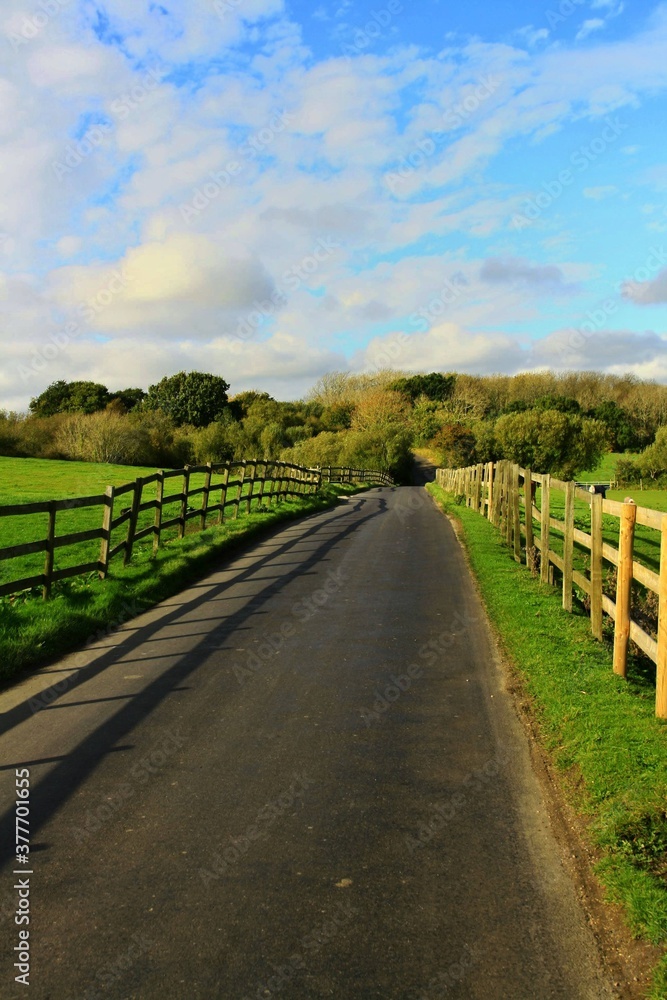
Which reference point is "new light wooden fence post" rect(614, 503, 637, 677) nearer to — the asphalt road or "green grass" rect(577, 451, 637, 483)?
the asphalt road

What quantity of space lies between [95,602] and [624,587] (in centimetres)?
627

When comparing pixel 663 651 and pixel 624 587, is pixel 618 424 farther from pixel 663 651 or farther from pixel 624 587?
pixel 663 651

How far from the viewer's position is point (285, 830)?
4270mm

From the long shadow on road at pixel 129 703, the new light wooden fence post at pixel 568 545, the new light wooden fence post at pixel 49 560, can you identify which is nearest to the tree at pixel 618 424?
the long shadow on road at pixel 129 703

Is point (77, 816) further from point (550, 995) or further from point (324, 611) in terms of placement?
point (324, 611)

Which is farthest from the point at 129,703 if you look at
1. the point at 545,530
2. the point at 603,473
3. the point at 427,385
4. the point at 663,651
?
the point at 427,385

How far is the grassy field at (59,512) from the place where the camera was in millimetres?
14000

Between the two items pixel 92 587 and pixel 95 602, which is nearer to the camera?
pixel 95 602

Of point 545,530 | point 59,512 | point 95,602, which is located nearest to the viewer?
point 95,602

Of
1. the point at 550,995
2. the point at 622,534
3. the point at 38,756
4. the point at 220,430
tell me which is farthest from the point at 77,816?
the point at 220,430

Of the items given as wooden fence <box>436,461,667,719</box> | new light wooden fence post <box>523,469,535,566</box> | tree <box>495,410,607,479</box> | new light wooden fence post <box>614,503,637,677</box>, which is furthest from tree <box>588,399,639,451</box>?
new light wooden fence post <box>614,503,637,677</box>

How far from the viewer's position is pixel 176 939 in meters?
3.33

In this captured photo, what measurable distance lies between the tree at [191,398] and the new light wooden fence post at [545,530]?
251 feet

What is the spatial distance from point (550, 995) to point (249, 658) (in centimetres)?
496
